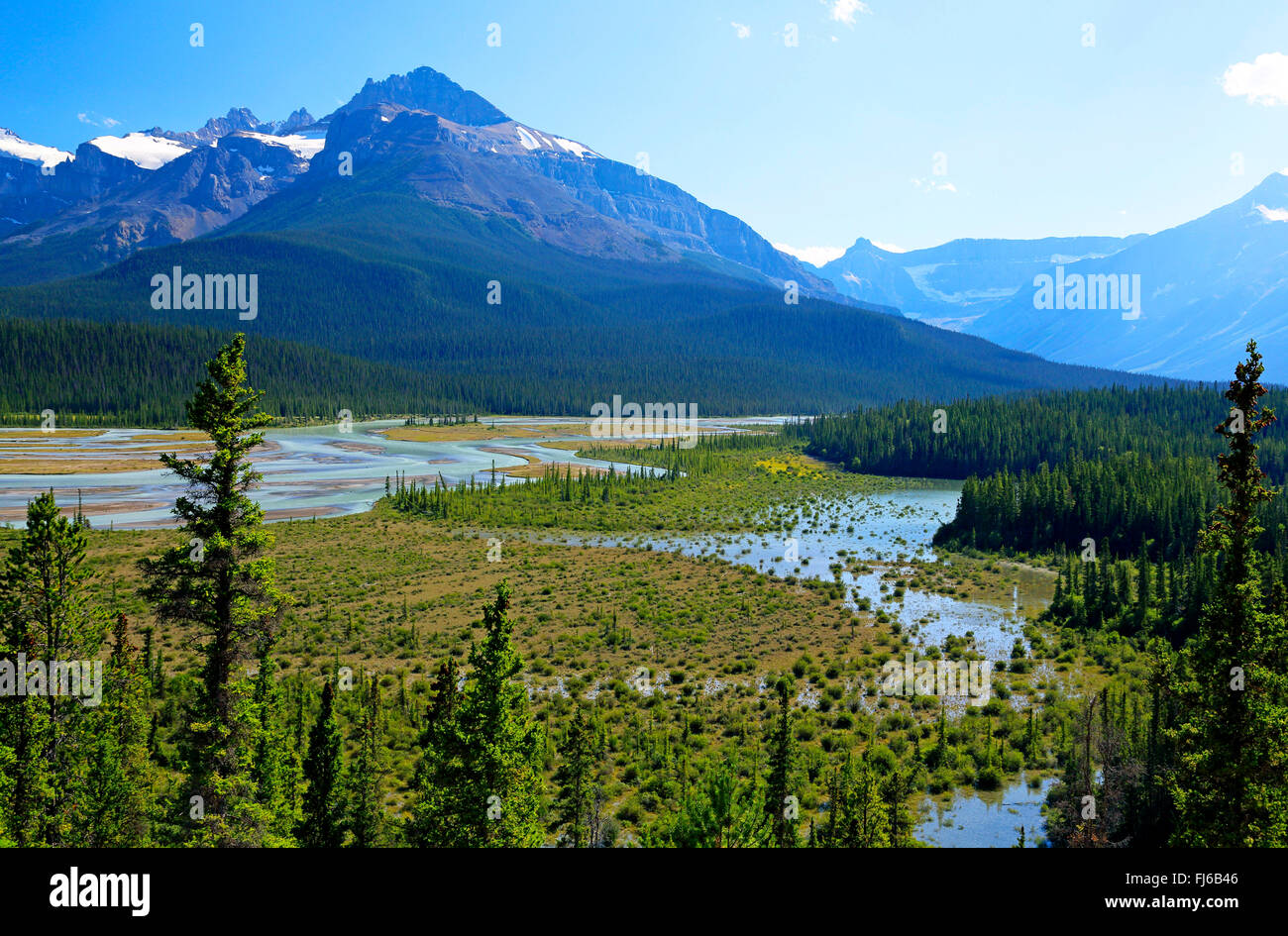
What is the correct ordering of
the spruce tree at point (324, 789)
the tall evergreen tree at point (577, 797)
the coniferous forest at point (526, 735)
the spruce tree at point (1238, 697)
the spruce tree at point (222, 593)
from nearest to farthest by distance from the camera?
the spruce tree at point (1238, 697), the coniferous forest at point (526, 735), the spruce tree at point (222, 593), the spruce tree at point (324, 789), the tall evergreen tree at point (577, 797)

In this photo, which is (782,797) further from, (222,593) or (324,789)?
(222,593)

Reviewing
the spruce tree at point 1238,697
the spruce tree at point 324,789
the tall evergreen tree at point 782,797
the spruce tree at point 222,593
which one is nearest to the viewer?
the spruce tree at point 1238,697

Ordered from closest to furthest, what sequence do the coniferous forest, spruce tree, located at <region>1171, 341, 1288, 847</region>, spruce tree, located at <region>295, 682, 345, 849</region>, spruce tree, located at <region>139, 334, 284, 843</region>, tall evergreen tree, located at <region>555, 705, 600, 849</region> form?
spruce tree, located at <region>1171, 341, 1288, 847</region>
the coniferous forest
spruce tree, located at <region>139, 334, 284, 843</region>
spruce tree, located at <region>295, 682, 345, 849</region>
tall evergreen tree, located at <region>555, 705, 600, 849</region>

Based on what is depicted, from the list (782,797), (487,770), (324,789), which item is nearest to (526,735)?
(487,770)

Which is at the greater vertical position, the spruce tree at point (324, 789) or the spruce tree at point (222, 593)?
the spruce tree at point (222, 593)

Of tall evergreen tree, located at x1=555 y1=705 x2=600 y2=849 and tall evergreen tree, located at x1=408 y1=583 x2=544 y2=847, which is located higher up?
tall evergreen tree, located at x1=408 y1=583 x2=544 y2=847

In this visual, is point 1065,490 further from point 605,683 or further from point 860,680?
point 605,683

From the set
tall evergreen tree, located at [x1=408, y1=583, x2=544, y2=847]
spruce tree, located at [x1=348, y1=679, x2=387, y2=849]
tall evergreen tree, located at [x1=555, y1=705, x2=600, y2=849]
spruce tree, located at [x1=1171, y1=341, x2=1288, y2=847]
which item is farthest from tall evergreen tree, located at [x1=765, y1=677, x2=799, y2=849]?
spruce tree, located at [x1=348, y1=679, x2=387, y2=849]

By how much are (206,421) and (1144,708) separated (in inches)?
1170

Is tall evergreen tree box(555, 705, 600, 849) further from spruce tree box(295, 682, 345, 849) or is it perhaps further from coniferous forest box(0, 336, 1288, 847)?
spruce tree box(295, 682, 345, 849)

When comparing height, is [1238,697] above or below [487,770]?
above

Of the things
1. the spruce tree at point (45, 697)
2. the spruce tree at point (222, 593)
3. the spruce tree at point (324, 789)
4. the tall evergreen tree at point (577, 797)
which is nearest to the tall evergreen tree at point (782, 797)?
the tall evergreen tree at point (577, 797)

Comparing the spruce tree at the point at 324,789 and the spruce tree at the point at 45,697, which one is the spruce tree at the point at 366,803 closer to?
the spruce tree at the point at 324,789
